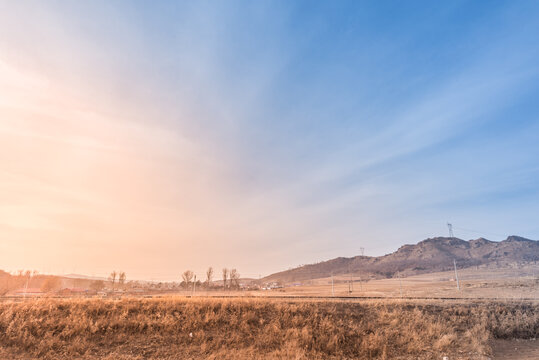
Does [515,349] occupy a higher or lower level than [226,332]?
lower

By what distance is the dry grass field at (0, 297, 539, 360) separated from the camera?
1317 cm

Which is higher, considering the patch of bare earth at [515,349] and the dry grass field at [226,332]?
the dry grass field at [226,332]

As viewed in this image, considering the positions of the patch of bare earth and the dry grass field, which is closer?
the dry grass field

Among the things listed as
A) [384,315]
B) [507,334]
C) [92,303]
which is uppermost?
[92,303]

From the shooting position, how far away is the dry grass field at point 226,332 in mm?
13172

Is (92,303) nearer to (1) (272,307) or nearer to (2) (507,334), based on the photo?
(1) (272,307)

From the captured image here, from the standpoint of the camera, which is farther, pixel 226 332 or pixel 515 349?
pixel 515 349

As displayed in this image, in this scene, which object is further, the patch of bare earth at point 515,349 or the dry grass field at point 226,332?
the patch of bare earth at point 515,349

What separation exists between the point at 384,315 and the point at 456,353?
5.42 metres

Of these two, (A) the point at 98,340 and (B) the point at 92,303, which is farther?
(B) the point at 92,303

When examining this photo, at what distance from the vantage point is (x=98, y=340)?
Result: 1387 centimetres

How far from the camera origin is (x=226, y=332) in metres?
16.0

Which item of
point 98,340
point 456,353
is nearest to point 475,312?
point 456,353

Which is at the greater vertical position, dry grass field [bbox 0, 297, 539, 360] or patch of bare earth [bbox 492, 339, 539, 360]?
dry grass field [bbox 0, 297, 539, 360]
